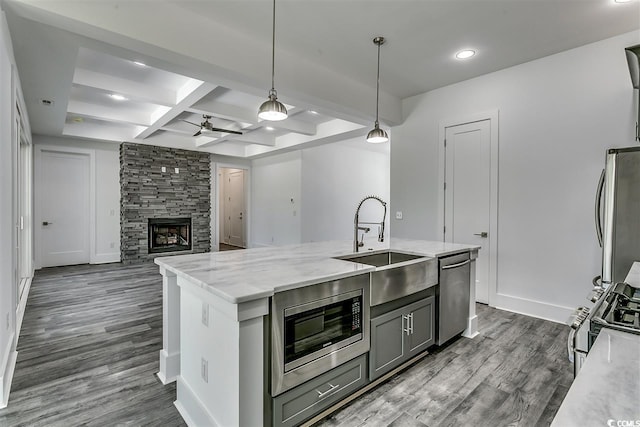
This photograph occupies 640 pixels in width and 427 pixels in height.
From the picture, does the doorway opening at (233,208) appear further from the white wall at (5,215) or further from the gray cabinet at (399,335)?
the gray cabinet at (399,335)

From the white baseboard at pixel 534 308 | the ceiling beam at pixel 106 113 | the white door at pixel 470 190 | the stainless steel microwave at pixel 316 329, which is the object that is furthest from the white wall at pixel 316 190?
the stainless steel microwave at pixel 316 329

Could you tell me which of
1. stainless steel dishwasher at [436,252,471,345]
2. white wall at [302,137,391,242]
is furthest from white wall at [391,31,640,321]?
white wall at [302,137,391,242]

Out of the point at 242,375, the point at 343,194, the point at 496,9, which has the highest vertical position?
the point at 496,9

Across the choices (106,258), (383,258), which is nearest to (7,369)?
(383,258)

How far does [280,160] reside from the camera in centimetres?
800

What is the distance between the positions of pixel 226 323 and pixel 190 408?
749 millimetres

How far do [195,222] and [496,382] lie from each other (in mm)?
7005

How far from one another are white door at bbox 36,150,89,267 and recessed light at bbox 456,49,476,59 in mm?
7124

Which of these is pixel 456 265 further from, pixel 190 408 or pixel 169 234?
pixel 169 234

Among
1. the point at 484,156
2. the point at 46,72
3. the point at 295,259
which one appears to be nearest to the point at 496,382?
the point at 295,259

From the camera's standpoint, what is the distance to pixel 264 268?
1.88 m

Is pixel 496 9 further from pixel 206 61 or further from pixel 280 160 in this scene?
pixel 280 160

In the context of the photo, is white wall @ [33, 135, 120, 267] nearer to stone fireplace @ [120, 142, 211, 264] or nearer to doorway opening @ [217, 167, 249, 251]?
stone fireplace @ [120, 142, 211, 264]

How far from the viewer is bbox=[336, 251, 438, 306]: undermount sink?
6.61 feet
